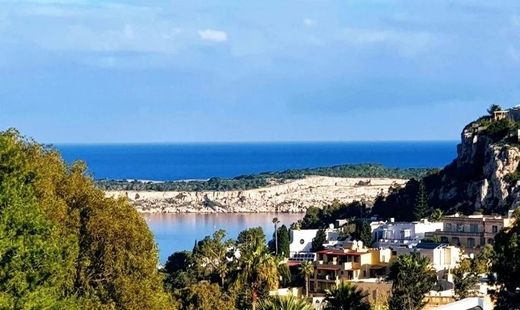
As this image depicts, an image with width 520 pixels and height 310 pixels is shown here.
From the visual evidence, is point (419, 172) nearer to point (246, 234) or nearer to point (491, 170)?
point (491, 170)

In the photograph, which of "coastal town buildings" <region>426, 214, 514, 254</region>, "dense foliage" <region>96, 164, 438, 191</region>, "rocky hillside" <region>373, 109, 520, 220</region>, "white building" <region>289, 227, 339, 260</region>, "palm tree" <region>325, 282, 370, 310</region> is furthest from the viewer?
"dense foliage" <region>96, 164, 438, 191</region>

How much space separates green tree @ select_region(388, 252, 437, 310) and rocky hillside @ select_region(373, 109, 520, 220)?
2846cm

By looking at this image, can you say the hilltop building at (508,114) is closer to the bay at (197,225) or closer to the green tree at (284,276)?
the bay at (197,225)

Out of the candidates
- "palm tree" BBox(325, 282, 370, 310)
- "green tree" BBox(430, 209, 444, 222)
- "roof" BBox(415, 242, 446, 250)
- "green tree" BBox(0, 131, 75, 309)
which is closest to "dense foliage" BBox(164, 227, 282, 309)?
"palm tree" BBox(325, 282, 370, 310)

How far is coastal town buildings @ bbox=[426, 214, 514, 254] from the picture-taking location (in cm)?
6036

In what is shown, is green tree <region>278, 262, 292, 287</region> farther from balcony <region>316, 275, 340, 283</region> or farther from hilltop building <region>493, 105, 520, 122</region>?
hilltop building <region>493, 105, 520, 122</region>

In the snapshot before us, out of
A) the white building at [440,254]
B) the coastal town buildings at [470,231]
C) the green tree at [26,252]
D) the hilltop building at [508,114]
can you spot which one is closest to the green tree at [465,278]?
the white building at [440,254]

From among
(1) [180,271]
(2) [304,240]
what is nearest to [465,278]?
(1) [180,271]

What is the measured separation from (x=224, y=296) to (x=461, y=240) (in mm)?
30019

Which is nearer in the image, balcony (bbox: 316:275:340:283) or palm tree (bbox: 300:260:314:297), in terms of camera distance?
palm tree (bbox: 300:260:314:297)

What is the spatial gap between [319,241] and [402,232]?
5038mm

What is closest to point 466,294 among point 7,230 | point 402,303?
point 402,303

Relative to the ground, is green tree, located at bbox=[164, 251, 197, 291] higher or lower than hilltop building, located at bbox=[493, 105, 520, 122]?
lower

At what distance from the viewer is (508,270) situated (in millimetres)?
24266
